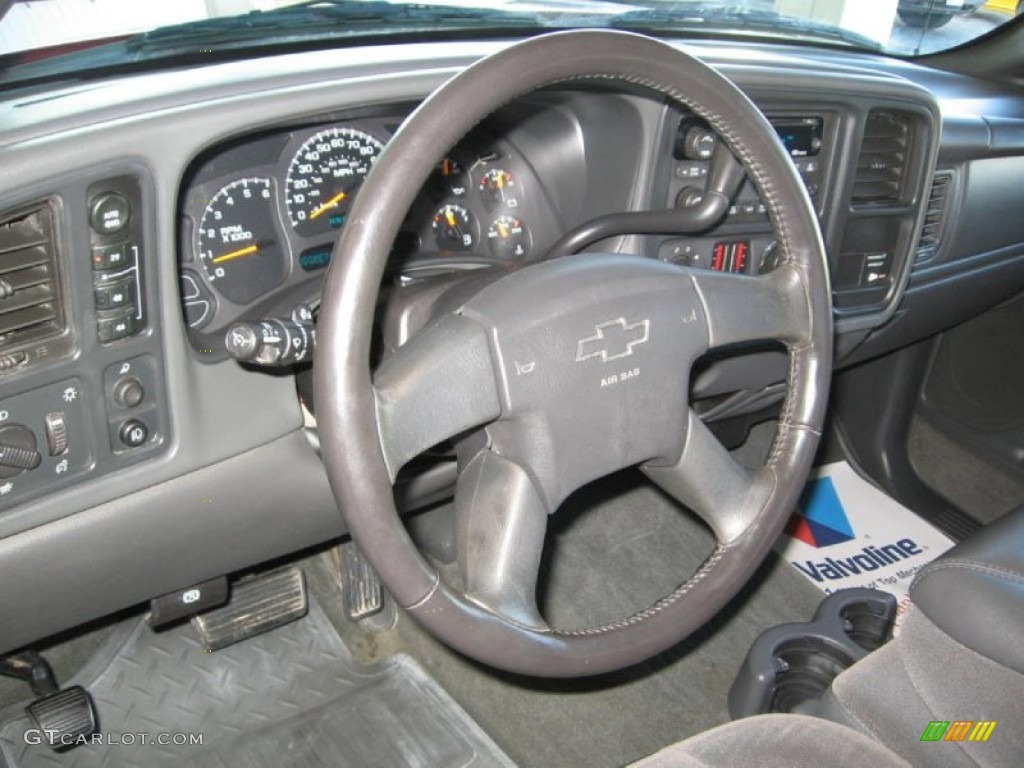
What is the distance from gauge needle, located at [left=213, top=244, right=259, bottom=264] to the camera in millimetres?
1248

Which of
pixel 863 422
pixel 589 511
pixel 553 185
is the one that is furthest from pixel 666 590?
pixel 553 185

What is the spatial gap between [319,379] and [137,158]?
35 cm

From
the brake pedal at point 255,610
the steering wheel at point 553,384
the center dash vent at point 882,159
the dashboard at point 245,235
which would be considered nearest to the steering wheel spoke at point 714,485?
the steering wheel at point 553,384

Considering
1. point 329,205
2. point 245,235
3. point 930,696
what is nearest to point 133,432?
point 245,235

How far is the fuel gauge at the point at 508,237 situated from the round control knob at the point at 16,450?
28.6 inches

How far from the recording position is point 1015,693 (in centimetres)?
112

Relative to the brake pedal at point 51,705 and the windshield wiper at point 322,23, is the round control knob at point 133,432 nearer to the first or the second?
the windshield wiper at point 322,23

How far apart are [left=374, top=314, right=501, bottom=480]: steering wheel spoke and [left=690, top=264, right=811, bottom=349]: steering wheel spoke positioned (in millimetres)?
312

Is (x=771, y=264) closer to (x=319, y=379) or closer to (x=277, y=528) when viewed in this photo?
(x=277, y=528)

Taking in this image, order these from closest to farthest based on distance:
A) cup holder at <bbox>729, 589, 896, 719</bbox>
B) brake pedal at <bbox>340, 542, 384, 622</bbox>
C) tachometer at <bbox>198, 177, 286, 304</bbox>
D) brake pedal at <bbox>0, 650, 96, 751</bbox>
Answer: tachometer at <bbox>198, 177, 286, 304</bbox>
brake pedal at <bbox>0, 650, 96, 751</bbox>
cup holder at <bbox>729, 589, 896, 719</bbox>
brake pedal at <bbox>340, 542, 384, 622</bbox>

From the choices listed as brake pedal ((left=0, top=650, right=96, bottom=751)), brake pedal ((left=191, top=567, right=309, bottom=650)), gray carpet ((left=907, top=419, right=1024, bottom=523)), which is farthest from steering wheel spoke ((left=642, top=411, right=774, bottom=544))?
gray carpet ((left=907, top=419, right=1024, bottom=523))

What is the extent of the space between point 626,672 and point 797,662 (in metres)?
0.39

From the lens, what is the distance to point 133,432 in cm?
117

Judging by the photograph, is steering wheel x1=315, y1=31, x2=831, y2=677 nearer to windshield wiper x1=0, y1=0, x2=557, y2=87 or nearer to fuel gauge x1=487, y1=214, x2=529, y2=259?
fuel gauge x1=487, y1=214, x2=529, y2=259
